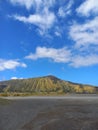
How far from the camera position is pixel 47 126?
2980 cm

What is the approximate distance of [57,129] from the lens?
28.1 metres

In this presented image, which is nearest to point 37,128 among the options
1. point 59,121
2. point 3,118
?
point 59,121

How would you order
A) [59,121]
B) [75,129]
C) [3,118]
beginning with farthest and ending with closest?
[3,118], [59,121], [75,129]

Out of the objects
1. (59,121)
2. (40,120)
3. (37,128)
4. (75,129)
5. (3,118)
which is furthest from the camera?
(3,118)

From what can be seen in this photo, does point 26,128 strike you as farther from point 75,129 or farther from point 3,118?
point 3,118

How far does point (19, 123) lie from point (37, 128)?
4607 mm

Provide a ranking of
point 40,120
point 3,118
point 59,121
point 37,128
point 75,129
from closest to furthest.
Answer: point 75,129
point 37,128
point 59,121
point 40,120
point 3,118

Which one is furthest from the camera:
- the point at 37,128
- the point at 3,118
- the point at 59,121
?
the point at 3,118

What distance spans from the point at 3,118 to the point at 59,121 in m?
9.88

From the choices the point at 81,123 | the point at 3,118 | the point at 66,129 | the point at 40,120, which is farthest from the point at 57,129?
the point at 3,118

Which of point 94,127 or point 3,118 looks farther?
point 3,118

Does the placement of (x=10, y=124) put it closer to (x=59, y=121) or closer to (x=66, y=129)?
(x=59, y=121)

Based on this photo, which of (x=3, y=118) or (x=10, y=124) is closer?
(x=10, y=124)

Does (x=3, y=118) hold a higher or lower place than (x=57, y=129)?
higher
